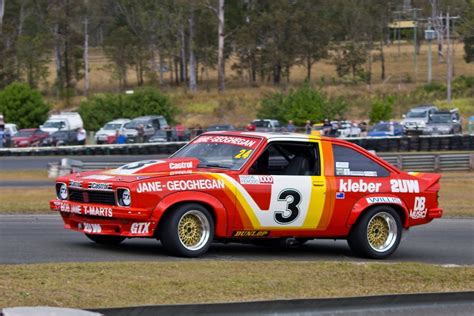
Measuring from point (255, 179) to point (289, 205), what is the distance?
52 cm

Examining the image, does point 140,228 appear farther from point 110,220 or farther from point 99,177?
point 99,177

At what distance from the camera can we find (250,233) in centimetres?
1075

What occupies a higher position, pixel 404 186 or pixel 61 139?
pixel 404 186

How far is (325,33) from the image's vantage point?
3051 inches

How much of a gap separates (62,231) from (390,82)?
223 ft

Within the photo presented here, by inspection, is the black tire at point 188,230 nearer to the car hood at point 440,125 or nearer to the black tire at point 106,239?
the black tire at point 106,239

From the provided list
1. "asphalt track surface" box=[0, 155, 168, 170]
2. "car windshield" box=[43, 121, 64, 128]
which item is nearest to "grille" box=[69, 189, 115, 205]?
"asphalt track surface" box=[0, 155, 168, 170]

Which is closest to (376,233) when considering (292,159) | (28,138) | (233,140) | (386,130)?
(292,159)

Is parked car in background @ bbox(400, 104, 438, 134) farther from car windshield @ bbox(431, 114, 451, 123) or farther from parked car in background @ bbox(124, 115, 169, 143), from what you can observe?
parked car in background @ bbox(124, 115, 169, 143)

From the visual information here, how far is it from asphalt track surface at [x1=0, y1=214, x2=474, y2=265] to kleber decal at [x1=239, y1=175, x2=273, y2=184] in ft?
2.87

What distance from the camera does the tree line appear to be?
75.4 m

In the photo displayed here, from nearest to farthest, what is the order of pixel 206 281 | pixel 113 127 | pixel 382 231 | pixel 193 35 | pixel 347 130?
pixel 206 281 → pixel 382 231 → pixel 347 130 → pixel 113 127 → pixel 193 35

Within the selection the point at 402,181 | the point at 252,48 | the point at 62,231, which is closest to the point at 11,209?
the point at 62,231

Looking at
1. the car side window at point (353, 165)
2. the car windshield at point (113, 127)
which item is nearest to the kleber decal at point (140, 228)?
the car side window at point (353, 165)
